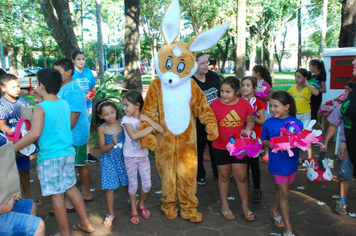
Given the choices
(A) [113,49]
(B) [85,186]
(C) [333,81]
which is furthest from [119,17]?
(B) [85,186]

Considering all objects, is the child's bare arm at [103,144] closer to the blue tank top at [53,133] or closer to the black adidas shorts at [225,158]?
the blue tank top at [53,133]

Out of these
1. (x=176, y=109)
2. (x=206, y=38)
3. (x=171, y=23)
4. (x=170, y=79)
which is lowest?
(x=176, y=109)

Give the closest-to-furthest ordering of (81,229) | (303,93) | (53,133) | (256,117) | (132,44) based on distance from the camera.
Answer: (53,133) < (81,229) < (256,117) < (303,93) < (132,44)

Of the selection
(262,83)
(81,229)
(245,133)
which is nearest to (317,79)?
(262,83)

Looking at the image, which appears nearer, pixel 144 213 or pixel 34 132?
pixel 34 132

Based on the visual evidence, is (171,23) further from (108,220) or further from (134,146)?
(108,220)

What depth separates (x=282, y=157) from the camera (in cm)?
311

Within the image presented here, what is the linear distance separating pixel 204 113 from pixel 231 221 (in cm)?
128

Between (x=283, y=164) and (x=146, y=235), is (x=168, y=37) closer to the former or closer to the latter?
(x=283, y=164)

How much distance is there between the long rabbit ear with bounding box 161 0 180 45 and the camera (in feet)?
11.2

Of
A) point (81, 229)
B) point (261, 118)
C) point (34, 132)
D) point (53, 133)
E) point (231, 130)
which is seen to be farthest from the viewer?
point (261, 118)

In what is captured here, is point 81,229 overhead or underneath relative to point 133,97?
underneath

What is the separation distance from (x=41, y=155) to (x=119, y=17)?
136 feet

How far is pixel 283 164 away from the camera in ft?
10.1
